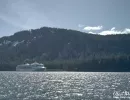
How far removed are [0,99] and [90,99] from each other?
77.4 ft

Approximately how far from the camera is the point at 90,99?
69312 millimetres

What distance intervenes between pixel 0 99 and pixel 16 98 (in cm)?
435

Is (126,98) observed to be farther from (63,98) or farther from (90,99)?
(63,98)

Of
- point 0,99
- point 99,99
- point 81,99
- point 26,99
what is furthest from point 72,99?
point 0,99

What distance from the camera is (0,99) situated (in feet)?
222

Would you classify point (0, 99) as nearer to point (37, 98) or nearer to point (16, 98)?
point (16, 98)

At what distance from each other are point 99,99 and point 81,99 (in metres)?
4.91

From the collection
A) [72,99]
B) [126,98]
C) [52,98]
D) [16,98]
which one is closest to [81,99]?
[72,99]

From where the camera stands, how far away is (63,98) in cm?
7100

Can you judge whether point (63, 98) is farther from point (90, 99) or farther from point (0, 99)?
point (0, 99)

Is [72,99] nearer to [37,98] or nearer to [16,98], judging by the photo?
[37,98]

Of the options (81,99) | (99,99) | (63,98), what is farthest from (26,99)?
(99,99)

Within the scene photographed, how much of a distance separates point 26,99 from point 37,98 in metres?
3.48

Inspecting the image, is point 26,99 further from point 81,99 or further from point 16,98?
point 81,99
